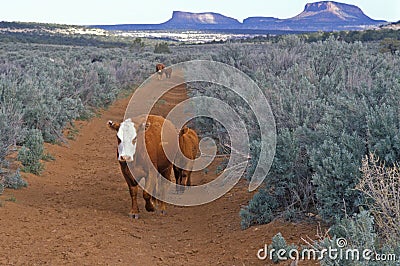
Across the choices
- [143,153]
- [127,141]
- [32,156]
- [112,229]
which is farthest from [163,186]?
[32,156]

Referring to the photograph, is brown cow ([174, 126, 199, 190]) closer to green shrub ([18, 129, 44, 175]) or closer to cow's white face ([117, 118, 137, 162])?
cow's white face ([117, 118, 137, 162])

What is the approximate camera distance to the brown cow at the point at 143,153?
7559 mm

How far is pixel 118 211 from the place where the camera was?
8.23 meters

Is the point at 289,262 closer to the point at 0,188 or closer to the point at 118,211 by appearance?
the point at 118,211

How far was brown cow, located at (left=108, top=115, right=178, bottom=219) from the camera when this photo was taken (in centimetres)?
756

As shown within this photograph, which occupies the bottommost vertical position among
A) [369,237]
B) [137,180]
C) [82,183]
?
[82,183]

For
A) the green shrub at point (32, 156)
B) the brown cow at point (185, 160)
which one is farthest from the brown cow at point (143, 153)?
the green shrub at point (32, 156)

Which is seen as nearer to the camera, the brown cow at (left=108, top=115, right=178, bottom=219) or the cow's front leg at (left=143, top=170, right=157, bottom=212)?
the brown cow at (left=108, top=115, right=178, bottom=219)

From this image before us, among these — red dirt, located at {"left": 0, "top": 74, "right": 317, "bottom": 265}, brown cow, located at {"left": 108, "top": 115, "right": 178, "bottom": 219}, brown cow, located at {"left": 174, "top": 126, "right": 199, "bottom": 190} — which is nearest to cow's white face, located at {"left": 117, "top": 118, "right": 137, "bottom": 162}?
brown cow, located at {"left": 108, "top": 115, "right": 178, "bottom": 219}

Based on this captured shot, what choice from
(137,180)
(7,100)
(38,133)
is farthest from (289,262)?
(7,100)

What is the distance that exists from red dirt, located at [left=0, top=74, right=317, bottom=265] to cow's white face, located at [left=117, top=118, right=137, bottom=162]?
0.98 m

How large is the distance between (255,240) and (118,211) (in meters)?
2.77

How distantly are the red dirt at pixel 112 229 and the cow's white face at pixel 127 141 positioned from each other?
3.23 ft

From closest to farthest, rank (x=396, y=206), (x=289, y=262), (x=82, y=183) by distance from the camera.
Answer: (x=396, y=206), (x=289, y=262), (x=82, y=183)
